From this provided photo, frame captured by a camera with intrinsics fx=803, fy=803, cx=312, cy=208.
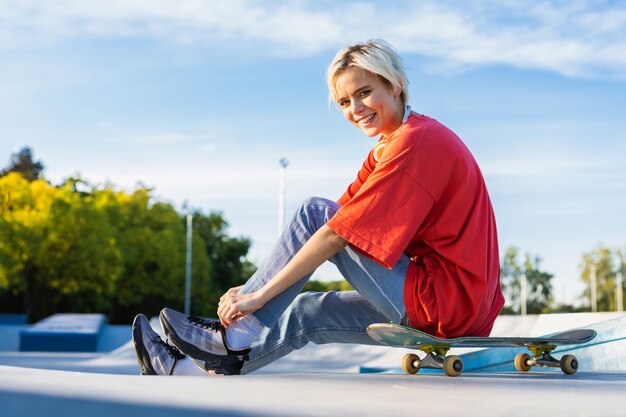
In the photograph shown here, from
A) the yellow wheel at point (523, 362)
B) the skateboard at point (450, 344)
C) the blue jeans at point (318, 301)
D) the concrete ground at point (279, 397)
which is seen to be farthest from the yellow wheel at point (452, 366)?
the yellow wheel at point (523, 362)

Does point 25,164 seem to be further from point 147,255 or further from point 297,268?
point 297,268

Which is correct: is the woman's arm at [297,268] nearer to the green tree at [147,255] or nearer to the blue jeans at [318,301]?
the blue jeans at [318,301]

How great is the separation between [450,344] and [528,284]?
66.7m

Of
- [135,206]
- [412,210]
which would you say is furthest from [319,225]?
[135,206]

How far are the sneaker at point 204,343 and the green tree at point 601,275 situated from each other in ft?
192

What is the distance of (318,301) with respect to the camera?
11.8 feet

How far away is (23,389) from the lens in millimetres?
2340

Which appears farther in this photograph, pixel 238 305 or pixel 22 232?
pixel 22 232

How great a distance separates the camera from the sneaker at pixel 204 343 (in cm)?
333

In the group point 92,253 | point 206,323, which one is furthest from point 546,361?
point 92,253

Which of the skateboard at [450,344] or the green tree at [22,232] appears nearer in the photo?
the skateboard at [450,344]

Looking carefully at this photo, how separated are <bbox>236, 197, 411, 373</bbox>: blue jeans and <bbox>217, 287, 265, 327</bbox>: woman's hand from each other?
54mm

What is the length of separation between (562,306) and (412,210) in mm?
61339

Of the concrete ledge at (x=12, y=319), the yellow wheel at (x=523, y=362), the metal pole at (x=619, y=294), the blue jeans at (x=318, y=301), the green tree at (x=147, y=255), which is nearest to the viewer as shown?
the blue jeans at (x=318, y=301)
